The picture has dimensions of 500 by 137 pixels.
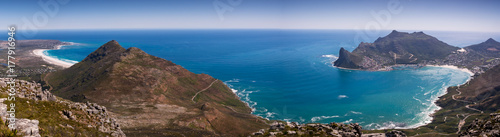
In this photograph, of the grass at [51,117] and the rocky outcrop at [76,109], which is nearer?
the grass at [51,117]

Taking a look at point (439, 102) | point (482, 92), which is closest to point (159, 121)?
point (439, 102)

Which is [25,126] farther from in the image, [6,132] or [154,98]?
[154,98]

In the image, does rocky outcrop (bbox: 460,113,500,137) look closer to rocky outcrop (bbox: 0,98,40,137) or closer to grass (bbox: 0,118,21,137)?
grass (bbox: 0,118,21,137)

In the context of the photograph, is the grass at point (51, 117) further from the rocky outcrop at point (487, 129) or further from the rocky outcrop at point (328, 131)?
the rocky outcrop at point (487, 129)

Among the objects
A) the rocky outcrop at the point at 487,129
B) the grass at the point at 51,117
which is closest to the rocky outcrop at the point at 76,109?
the grass at the point at 51,117

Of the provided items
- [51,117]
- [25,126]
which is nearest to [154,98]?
[51,117]

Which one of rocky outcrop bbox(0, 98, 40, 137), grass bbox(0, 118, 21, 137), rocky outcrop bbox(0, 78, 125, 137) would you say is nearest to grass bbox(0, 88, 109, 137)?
rocky outcrop bbox(0, 78, 125, 137)

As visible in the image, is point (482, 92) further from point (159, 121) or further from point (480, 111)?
point (159, 121)

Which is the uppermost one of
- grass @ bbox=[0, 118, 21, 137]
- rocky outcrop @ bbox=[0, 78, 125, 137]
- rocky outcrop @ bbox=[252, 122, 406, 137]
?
grass @ bbox=[0, 118, 21, 137]
